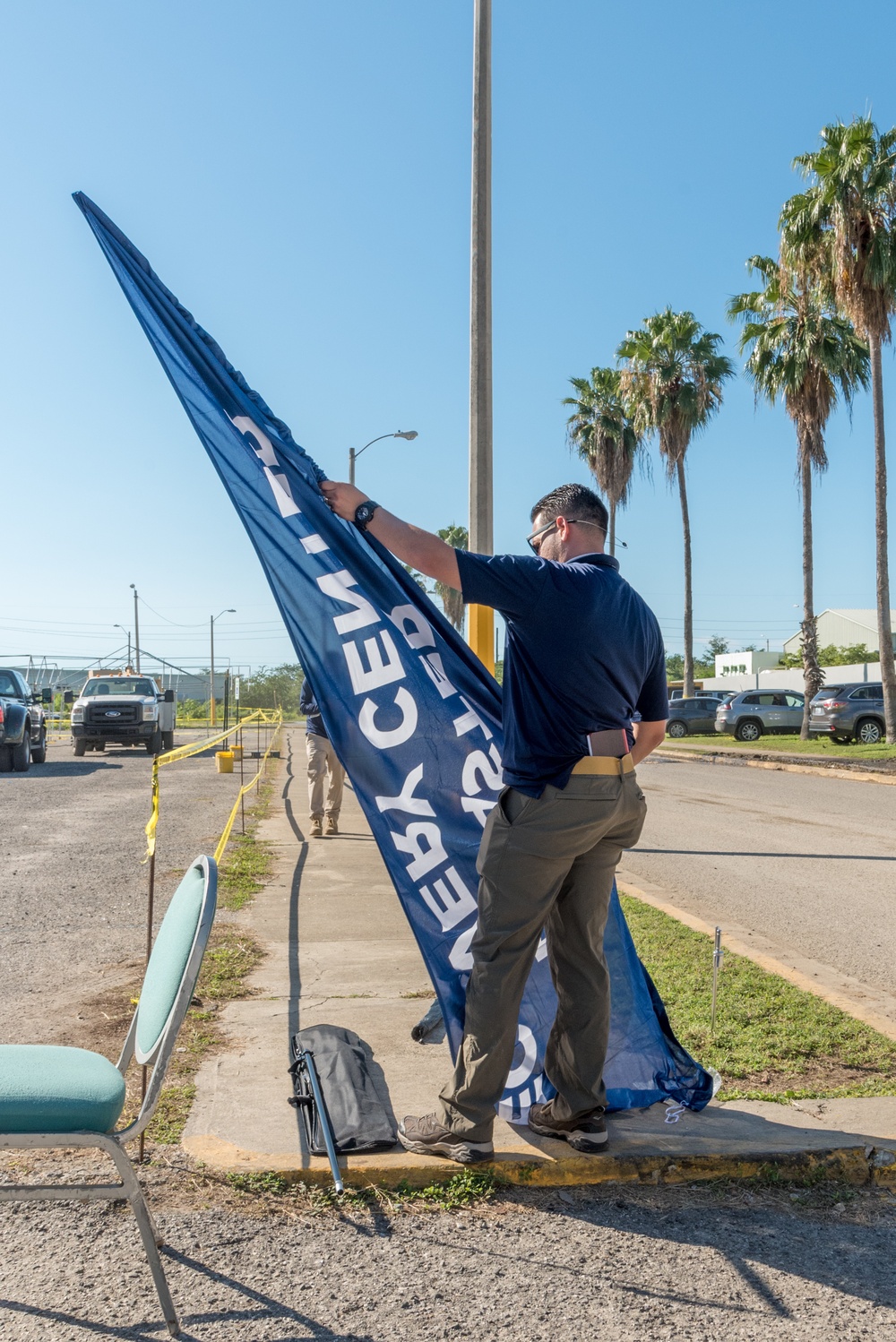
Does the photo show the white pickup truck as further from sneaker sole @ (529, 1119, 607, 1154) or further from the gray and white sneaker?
sneaker sole @ (529, 1119, 607, 1154)

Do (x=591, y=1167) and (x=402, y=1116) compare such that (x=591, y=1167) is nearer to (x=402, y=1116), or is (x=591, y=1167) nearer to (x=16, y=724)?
(x=402, y=1116)

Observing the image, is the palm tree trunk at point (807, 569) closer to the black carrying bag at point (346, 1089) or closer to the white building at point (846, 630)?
the black carrying bag at point (346, 1089)

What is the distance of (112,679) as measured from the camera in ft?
91.0

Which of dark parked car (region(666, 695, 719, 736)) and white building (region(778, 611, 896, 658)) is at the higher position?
white building (region(778, 611, 896, 658))

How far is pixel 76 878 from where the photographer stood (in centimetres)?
928

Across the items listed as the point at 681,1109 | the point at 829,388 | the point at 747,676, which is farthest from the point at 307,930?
the point at 747,676

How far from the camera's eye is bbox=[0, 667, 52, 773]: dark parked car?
2066cm

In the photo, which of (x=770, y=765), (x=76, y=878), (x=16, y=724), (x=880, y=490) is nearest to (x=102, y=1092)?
(x=76, y=878)

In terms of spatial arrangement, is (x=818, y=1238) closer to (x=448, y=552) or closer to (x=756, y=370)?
(x=448, y=552)

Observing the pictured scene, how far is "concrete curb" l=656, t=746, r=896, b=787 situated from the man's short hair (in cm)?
1817

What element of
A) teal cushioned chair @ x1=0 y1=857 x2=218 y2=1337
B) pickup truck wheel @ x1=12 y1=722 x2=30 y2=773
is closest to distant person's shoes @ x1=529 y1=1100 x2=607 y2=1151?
teal cushioned chair @ x1=0 y1=857 x2=218 y2=1337

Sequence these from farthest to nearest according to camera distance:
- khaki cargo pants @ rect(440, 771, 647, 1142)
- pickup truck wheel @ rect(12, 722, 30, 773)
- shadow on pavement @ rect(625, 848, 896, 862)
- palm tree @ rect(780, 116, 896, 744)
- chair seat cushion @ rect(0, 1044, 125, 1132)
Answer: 1. palm tree @ rect(780, 116, 896, 744)
2. pickup truck wheel @ rect(12, 722, 30, 773)
3. shadow on pavement @ rect(625, 848, 896, 862)
4. khaki cargo pants @ rect(440, 771, 647, 1142)
5. chair seat cushion @ rect(0, 1044, 125, 1132)

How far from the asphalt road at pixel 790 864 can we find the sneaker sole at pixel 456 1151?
11.1 feet

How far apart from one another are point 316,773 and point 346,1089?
7.21m
